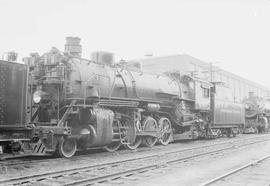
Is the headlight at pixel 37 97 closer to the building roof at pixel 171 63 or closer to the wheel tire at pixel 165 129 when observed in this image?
the wheel tire at pixel 165 129

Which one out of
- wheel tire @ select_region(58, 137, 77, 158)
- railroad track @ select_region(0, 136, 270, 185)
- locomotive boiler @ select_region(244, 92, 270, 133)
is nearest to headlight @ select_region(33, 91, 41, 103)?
wheel tire @ select_region(58, 137, 77, 158)

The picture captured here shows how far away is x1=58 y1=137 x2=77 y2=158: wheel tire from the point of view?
9.92 m

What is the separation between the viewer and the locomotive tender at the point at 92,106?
966 cm

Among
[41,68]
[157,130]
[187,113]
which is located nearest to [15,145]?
[41,68]

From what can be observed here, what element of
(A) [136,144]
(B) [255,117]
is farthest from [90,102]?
(B) [255,117]

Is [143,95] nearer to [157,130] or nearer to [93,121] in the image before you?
[157,130]

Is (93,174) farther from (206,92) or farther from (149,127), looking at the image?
(206,92)

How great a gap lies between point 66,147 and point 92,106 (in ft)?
4.74

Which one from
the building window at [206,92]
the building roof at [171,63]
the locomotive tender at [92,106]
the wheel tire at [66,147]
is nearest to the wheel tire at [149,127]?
the locomotive tender at [92,106]

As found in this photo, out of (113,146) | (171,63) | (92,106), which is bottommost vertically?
(113,146)

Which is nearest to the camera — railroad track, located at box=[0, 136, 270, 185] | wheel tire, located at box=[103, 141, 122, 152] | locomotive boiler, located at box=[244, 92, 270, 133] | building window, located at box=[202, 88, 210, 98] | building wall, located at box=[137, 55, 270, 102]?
railroad track, located at box=[0, 136, 270, 185]

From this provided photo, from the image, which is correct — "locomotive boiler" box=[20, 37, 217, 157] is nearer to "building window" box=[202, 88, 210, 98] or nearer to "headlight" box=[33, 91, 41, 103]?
"headlight" box=[33, 91, 41, 103]

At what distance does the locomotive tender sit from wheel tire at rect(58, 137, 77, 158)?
11 millimetres

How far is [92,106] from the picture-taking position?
1079cm
